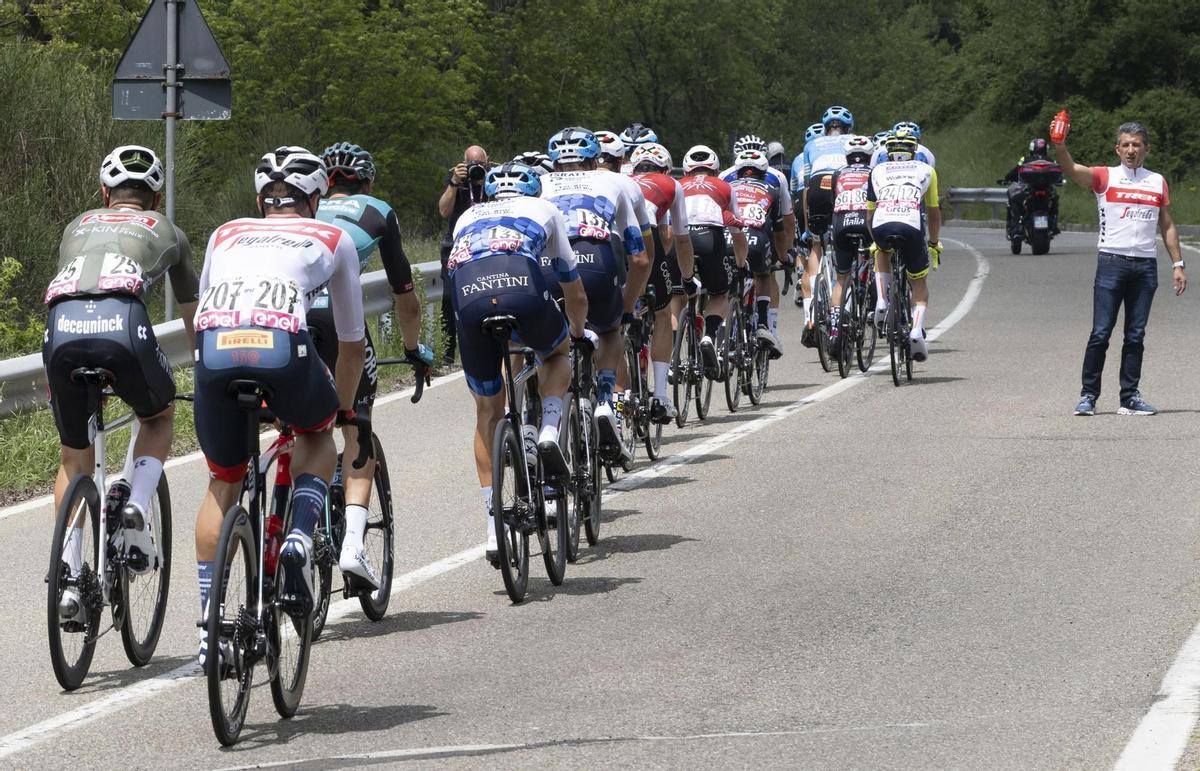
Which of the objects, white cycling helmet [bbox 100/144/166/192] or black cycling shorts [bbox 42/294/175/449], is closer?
black cycling shorts [bbox 42/294/175/449]

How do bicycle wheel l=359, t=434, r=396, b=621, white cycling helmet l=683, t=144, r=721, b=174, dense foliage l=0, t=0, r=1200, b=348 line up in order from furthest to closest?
dense foliage l=0, t=0, r=1200, b=348
white cycling helmet l=683, t=144, r=721, b=174
bicycle wheel l=359, t=434, r=396, b=621

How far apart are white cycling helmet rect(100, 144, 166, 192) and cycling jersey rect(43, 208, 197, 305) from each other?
0.12 m

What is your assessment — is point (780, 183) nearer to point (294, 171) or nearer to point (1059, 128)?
point (1059, 128)

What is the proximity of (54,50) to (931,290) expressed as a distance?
38.0 feet

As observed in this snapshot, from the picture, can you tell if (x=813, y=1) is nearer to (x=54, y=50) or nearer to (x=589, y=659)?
(x=54, y=50)

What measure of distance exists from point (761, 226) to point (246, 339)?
10.2 m

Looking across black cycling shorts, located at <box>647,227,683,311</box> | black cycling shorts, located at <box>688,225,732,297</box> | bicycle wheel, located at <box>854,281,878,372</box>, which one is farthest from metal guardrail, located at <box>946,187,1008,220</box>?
black cycling shorts, located at <box>647,227,683,311</box>

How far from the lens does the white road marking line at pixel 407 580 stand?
22.3 feet

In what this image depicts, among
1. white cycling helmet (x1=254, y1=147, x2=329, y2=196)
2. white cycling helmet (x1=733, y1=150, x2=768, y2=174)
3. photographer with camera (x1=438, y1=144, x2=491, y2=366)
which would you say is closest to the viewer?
white cycling helmet (x1=254, y1=147, x2=329, y2=196)

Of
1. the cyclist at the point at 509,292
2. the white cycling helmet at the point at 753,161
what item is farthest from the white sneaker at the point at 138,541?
the white cycling helmet at the point at 753,161

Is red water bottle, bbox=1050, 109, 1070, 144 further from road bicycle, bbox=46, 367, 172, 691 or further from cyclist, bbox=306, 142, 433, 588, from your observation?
road bicycle, bbox=46, 367, 172, 691

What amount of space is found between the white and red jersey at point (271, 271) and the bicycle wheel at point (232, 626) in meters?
0.62

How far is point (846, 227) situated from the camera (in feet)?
57.0

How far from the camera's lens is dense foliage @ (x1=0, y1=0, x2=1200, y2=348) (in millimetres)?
21500
